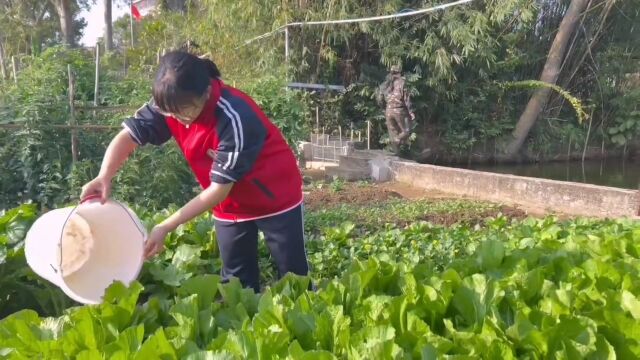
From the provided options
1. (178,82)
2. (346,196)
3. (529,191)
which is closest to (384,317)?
(178,82)

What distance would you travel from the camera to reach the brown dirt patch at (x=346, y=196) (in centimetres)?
910

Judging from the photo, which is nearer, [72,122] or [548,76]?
[72,122]

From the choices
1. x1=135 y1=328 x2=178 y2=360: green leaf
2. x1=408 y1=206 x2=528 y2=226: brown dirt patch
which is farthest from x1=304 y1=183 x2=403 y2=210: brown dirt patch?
x1=135 y1=328 x2=178 y2=360: green leaf

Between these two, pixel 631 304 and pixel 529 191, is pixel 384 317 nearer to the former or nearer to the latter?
pixel 631 304

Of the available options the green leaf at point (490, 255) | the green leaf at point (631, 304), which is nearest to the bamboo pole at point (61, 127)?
the green leaf at point (490, 255)

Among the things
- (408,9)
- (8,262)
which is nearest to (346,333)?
(8,262)

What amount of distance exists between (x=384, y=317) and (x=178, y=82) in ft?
3.62

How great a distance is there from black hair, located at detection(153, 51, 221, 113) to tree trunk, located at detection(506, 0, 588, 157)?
51.2ft

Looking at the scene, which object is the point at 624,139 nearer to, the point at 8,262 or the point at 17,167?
the point at 17,167

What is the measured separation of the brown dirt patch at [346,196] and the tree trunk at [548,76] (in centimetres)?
770

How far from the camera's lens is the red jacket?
8.23 ft

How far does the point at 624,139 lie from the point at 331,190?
1150 centimetres

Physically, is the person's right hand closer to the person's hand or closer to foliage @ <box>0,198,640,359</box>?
the person's hand

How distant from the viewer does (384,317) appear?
201 cm
